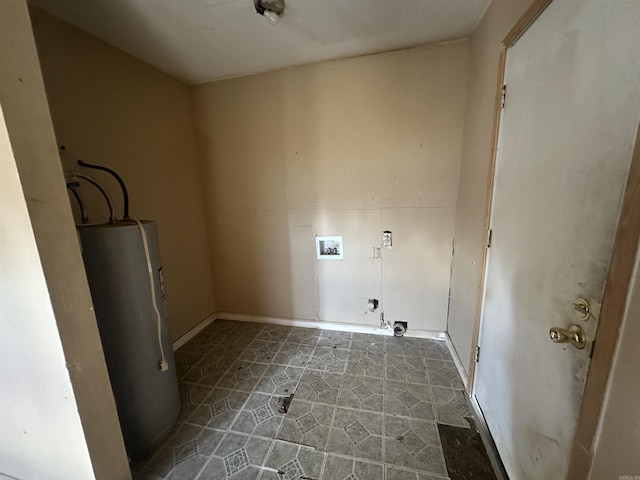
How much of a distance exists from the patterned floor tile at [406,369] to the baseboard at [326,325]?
0.32 meters

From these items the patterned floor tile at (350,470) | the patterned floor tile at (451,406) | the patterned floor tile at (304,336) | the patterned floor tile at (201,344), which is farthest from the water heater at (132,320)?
the patterned floor tile at (451,406)

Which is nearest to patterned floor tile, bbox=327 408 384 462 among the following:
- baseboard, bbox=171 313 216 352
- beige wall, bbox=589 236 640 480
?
beige wall, bbox=589 236 640 480

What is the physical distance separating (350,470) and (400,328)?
1313 millimetres

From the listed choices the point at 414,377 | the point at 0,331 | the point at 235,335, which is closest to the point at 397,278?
the point at 414,377

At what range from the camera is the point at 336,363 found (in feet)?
6.61

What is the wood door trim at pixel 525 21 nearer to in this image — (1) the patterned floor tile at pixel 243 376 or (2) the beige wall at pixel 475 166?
(2) the beige wall at pixel 475 166

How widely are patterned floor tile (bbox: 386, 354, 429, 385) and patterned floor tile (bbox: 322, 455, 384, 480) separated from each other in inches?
26.1

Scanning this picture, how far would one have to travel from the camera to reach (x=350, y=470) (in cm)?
123

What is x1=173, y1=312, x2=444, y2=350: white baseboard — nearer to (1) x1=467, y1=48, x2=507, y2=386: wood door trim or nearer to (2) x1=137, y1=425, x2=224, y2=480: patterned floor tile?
(1) x1=467, y1=48, x2=507, y2=386: wood door trim

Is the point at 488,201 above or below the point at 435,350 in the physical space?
above

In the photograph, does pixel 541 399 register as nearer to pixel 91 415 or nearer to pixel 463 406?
pixel 463 406

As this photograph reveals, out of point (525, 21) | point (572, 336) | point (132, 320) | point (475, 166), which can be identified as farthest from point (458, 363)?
point (132, 320)

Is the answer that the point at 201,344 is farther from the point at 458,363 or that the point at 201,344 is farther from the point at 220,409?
the point at 458,363

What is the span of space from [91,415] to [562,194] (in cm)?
202
